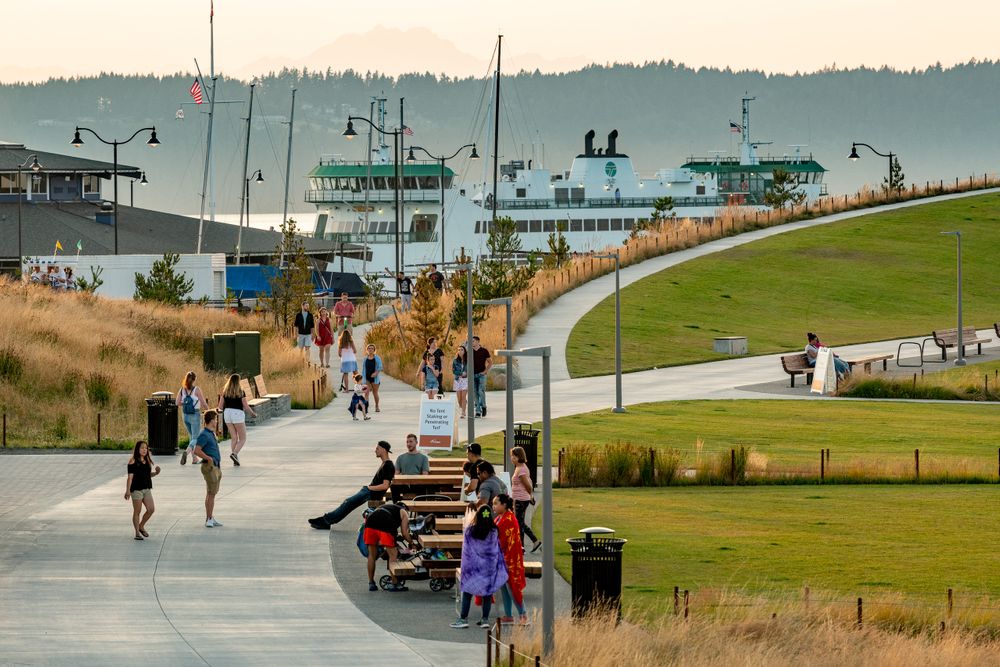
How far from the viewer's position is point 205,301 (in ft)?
186

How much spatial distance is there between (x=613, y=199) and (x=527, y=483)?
9287 cm

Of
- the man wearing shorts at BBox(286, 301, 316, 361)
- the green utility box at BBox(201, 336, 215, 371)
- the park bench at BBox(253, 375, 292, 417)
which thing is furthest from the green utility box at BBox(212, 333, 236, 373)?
the man wearing shorts at BBox(286, 301, 316, 361)

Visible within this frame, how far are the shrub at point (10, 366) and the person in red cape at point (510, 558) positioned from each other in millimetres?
20765

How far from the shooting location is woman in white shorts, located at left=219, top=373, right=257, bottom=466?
1057 inches

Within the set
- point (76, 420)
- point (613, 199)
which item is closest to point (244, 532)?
point (76, 420)

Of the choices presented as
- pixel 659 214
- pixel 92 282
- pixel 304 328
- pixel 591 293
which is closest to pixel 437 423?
pixel 304 328

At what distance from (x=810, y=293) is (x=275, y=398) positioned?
37294mm

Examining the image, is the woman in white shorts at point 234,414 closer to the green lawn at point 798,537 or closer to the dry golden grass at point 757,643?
the green lawn at point 798,537

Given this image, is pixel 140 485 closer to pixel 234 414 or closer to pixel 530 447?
pixel 234 414

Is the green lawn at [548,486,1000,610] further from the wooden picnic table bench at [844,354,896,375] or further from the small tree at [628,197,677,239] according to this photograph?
the small tree at [628,197,677,239]

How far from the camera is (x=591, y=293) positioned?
63.6 metres

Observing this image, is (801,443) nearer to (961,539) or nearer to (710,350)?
(961,539)

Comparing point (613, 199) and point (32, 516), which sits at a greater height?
point (613, 199)

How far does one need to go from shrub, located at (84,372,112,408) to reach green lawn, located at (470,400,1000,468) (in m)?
8.95
